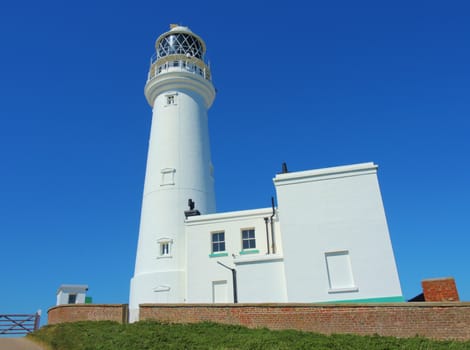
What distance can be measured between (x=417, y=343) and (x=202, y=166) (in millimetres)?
15112

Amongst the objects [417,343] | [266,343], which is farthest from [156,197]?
[417,343]

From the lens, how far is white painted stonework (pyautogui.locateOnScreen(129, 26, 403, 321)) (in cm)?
1530

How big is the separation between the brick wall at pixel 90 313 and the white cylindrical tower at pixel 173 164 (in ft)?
12.3

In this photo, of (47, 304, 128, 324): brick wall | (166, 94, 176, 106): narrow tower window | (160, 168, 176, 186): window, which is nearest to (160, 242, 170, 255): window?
(160, 168, 176, 186): window

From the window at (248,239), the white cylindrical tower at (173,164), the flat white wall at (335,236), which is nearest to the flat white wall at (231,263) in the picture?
the window at (248,239)

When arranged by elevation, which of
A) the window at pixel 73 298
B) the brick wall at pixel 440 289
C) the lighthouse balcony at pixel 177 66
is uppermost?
the lighthouse balcony at pixel 177 66

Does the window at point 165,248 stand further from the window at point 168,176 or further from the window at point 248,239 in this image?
the window at point 248,239

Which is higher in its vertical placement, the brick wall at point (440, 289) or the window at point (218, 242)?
the window at point (218, 242)

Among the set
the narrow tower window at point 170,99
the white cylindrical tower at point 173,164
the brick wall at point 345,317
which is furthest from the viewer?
the narrow tower window at point 170,99

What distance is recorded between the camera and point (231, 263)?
59.4 feet

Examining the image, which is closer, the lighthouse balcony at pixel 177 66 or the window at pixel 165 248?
the window at pixel 165 248

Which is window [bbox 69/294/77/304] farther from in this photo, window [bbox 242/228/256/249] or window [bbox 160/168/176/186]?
window [bbox 242/228/256/249]

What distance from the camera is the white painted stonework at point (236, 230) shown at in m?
15.3

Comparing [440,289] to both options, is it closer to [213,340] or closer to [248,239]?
[213,340]
